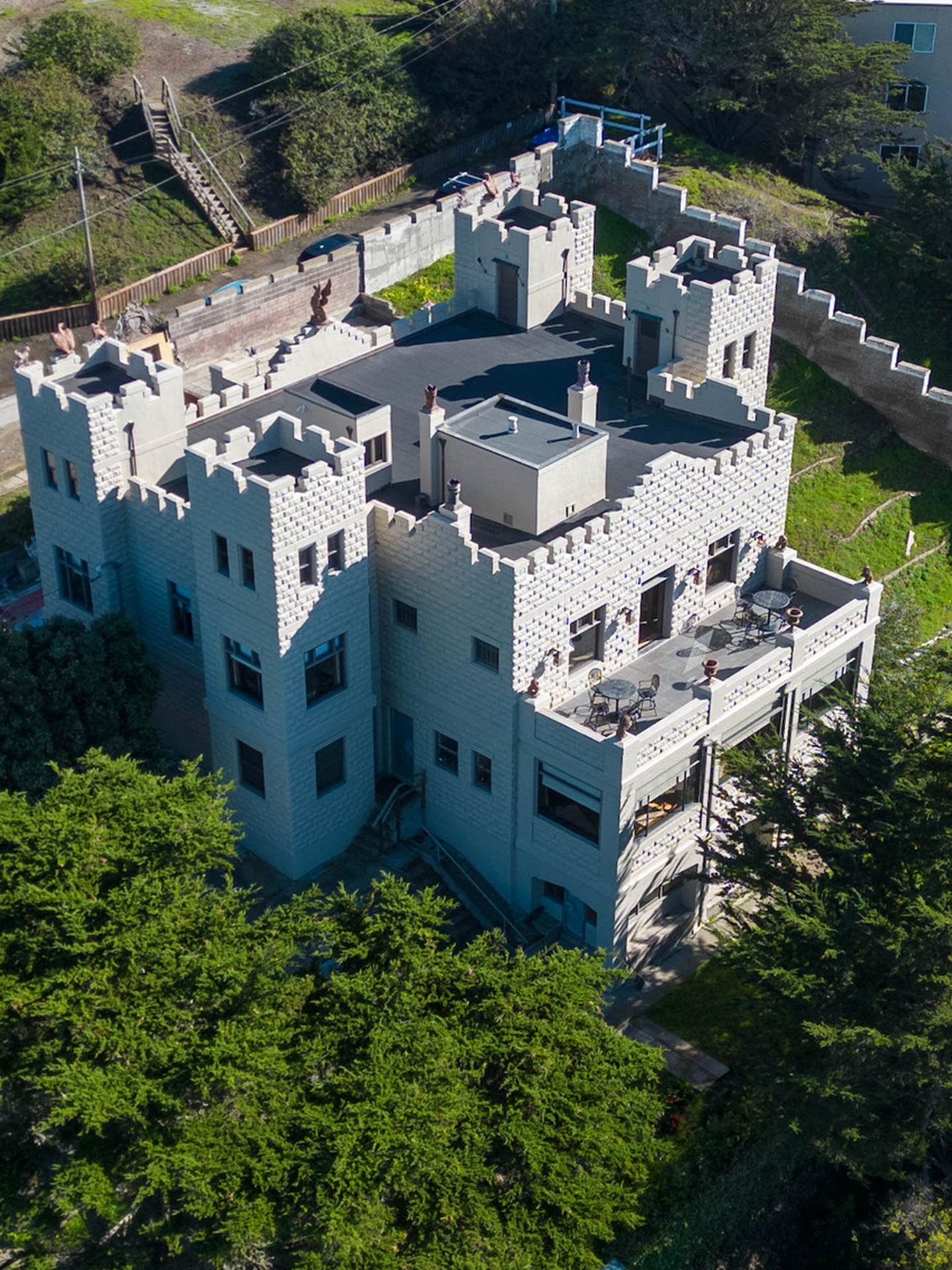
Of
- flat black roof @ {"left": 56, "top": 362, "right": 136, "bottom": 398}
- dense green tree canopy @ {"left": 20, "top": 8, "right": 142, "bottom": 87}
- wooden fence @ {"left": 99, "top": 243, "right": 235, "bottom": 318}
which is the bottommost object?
wooden fence @ {"left": 99, "top": 243, "right": 235, "bottom": 318}

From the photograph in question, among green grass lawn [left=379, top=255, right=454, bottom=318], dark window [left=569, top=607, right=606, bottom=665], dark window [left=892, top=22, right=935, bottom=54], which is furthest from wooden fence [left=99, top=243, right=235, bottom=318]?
dark window [left=892, top=22, right=935, bottom=54]

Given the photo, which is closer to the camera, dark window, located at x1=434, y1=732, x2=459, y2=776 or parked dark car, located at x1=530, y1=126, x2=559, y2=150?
dark window, located at x1=434, y1=732, x2=459, y2=776

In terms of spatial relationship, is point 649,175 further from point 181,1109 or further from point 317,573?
point 181,1109

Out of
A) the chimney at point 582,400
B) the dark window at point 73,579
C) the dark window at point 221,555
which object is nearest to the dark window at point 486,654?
the dark window at point 221,555

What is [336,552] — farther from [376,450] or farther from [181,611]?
[181,611]

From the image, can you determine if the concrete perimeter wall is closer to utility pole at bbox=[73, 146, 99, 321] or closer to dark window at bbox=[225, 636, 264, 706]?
utility pole at bbox=[73, 146, 99, 321]


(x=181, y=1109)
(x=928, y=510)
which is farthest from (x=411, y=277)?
(x=181, y=1109)

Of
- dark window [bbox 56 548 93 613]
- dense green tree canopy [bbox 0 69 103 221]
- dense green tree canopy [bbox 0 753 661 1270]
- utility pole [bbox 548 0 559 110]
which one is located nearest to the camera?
dense green tree canopy [bbox 0 753 661 1270]
